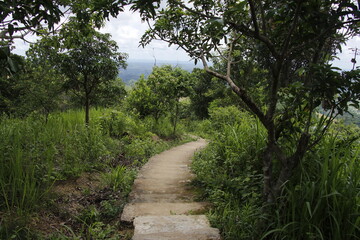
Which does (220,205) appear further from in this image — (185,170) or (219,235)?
(185,170)

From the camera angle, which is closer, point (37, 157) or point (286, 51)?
point (286, 51)

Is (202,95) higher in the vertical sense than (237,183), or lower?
higher

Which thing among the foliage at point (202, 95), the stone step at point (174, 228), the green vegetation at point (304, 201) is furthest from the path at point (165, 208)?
the foliage at point (202, 95)

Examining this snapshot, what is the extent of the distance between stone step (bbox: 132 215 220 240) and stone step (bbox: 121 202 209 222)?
0.19 metres

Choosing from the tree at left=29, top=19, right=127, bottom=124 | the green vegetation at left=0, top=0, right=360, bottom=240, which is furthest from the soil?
the tree at left=29, top=19, right=127, bottom=124

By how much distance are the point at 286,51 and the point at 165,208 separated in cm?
218

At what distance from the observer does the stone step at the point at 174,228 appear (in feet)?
7.80

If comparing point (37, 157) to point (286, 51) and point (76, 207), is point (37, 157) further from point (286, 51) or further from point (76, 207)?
point (286, 51)

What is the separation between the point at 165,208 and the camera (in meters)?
3.13

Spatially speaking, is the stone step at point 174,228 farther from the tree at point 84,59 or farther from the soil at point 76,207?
the tree at point 84,59

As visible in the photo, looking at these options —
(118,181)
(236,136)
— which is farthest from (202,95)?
(118,181)

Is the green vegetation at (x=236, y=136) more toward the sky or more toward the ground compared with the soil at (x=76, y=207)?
more toward the sky

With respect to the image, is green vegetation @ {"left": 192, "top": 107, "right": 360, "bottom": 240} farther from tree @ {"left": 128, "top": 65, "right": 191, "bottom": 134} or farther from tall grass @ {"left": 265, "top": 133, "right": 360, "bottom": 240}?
tree @ {"left": 128, "top": 65, "right": 191, "bottom": 134}

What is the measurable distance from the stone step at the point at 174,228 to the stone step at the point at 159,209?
19 centimetres
